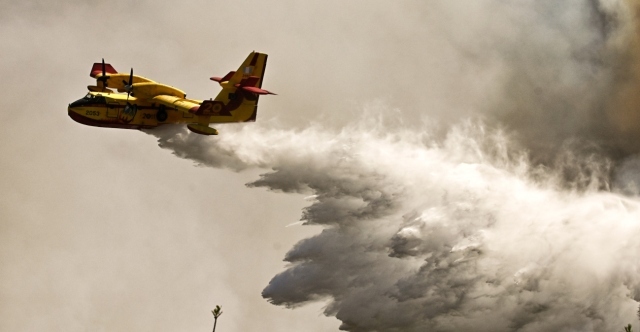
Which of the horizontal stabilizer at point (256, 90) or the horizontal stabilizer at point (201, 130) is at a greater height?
the horizontal stabilizer at point (256, 90)

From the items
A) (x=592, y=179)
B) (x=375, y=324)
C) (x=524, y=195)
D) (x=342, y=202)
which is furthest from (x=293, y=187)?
(x=592, y=179)

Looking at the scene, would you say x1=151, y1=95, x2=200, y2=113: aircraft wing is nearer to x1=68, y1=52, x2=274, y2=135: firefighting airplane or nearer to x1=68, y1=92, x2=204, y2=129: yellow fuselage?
x1=68, y1=52, x2=274, y2=135: firefighting airplane

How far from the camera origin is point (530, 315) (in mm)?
82188

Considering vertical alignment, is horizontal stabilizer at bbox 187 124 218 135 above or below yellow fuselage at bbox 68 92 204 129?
below

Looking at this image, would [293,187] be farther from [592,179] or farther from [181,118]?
[592,179]

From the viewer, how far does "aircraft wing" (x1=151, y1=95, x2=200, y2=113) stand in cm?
8162

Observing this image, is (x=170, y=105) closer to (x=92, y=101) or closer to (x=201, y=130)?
(x=201, y=130)

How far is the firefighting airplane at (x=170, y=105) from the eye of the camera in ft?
269

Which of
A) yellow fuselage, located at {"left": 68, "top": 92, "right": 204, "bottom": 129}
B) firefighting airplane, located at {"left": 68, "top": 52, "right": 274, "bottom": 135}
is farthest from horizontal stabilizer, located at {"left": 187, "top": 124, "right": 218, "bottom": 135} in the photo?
yellow fuselage, located at {"left": 68, "top": 92, "right": 204, "bottom": 129}

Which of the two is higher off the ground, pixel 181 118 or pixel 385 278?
pixel 181 118

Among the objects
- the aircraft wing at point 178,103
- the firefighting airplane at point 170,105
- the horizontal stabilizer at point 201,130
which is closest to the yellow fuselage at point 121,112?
the firefighting airplane at point 170,105

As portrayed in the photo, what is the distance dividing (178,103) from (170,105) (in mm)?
476

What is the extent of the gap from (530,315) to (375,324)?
9.06 metres

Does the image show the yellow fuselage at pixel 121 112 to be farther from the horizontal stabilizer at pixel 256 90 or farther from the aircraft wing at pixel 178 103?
the horizontal stabilizer at pixel 256 90
